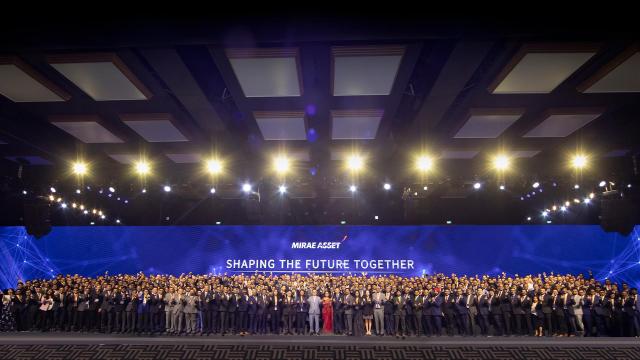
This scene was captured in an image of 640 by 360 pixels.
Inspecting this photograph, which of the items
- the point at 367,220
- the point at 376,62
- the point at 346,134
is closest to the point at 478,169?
the point at 346,134

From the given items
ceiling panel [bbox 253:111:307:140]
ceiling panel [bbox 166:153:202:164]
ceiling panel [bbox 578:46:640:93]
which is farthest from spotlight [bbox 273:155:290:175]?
ceiling panel [bbox 578:46:640:93]

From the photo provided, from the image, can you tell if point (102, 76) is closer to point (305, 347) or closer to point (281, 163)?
point (281, 163)

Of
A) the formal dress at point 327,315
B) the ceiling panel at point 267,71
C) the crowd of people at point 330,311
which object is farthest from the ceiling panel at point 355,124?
the formal dress at point 327,315

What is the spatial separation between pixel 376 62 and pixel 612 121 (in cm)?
557

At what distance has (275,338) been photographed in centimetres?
1056

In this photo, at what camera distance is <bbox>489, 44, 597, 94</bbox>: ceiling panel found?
17.0 feet

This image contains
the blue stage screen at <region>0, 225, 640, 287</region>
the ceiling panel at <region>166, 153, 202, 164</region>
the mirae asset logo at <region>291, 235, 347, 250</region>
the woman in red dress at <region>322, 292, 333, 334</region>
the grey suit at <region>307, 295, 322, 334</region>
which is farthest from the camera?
the mirae asset logo at <region>291, 235, 347, 250</region>

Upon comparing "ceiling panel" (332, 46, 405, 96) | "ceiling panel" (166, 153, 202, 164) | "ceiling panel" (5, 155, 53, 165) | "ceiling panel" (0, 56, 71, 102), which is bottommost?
"ceiling panel" (332, 46, 405, 96)

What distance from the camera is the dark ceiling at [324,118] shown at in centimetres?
406

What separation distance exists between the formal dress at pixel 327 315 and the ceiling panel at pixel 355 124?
508 centimetres

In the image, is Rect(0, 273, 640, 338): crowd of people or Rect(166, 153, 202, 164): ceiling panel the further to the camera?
Rect(0, 273, 640, 338): crowd of people

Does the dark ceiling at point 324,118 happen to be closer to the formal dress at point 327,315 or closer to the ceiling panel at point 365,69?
the ceiling panel at point 365,69

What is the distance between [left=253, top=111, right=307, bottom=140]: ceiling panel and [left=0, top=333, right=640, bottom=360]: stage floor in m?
Result: 5.09

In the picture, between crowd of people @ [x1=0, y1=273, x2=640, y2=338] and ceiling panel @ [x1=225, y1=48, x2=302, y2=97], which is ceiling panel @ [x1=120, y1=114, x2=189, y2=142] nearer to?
ceiling panel @ [x1=225, y1=48, x2=302, y2=97]
